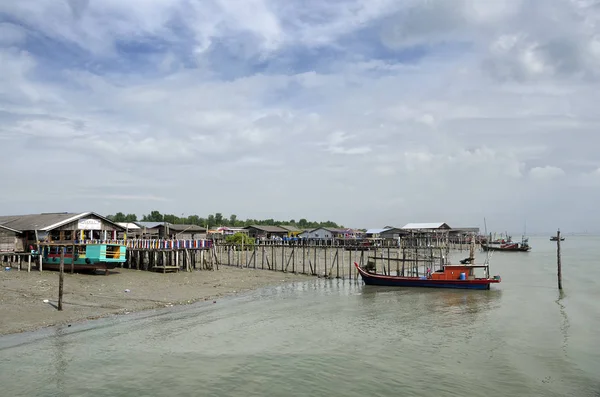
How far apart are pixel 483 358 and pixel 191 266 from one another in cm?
3026

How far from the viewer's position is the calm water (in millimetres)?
13742

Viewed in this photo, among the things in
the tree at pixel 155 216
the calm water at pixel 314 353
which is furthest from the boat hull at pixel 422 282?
the tree at pixel 155 216

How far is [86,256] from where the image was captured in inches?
1299

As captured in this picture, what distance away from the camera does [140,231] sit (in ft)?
195

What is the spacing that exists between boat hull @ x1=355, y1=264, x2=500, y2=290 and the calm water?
25.3 ft

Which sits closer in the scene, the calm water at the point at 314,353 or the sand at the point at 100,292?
the calm water at the point at 314,353

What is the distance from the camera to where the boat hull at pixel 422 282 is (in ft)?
115

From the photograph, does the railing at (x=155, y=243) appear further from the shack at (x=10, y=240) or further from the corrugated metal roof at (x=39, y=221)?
the shack at (x=10, y=240)

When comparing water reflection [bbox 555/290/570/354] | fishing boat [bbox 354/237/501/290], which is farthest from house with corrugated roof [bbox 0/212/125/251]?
water reflection [bbox 555/290/570/354]

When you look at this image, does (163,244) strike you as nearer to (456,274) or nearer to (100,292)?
(100,292)

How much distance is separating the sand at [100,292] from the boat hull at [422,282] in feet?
23.6

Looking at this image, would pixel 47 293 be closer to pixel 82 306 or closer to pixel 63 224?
pixel 82 306

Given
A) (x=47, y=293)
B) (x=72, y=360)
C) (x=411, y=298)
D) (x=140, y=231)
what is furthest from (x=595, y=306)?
(x=140, y=231)

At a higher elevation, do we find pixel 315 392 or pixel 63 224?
pixel 63 224
